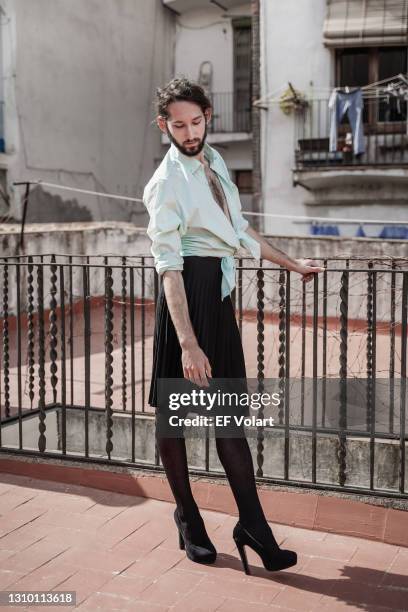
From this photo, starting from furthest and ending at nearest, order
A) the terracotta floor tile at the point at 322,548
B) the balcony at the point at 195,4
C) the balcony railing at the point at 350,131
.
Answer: the balcony at the point at 195,4, the balcony railing at the point at 350,131, the terracotta floor tile at the point at 322,548

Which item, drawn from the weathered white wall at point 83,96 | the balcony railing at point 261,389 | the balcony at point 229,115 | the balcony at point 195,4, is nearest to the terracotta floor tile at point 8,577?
the balcony railing at point 261,389

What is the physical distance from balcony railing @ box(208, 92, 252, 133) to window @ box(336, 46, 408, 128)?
364 cm

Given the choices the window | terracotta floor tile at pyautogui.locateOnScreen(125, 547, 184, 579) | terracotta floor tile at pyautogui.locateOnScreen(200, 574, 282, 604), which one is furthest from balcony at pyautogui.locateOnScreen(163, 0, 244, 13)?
terracotta floor tile at pyautogui.locateOnScreen(200, 574, 282, 604)

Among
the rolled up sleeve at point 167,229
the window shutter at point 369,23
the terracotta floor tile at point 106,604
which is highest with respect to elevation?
the window shutter at point 369,23

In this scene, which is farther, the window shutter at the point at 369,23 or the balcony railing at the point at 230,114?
the balcony railing at the point at 230,114

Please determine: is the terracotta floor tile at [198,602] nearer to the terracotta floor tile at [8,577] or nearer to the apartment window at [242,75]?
the terracotta floor tile at [8,577]

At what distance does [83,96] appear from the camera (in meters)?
17.9

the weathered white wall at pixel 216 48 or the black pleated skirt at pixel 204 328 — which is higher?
the weathered white wall at pixel 216 48

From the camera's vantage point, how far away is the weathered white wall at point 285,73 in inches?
634

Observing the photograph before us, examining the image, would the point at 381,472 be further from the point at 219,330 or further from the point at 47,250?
the point at 47,250

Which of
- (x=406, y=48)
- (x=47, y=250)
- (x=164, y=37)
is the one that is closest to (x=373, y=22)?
(x=406, y=48)

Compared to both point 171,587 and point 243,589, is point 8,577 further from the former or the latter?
point 243,589

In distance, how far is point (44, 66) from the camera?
16562mm

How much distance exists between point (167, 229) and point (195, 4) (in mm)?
17829
